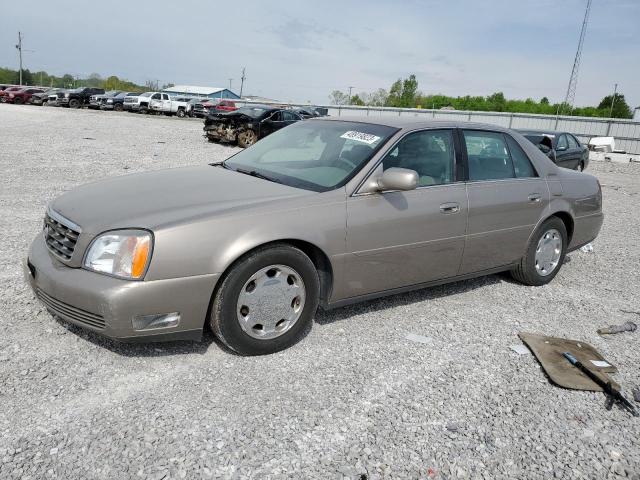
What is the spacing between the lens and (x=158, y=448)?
2.58 meters

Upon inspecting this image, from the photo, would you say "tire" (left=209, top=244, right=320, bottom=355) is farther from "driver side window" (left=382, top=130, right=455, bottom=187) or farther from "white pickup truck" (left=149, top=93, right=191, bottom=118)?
"white pickup truck" (left=149, top=93, right=191, bottom=118)

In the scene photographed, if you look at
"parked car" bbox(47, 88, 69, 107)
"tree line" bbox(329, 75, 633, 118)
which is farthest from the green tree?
"parked car" bbox(47, 88, 69, 107)

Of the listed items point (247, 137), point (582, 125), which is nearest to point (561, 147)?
point (247, 137)

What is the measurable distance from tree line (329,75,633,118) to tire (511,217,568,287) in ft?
196

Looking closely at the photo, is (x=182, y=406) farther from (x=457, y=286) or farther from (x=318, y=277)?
(x=457, y=286)

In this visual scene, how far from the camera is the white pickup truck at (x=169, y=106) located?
38.9m

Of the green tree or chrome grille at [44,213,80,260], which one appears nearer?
chrome grille at [44,213,80,260]

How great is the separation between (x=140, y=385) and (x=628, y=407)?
9.36 feet

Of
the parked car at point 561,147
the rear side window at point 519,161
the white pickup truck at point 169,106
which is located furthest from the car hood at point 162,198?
the white pickup truck at point 169,106

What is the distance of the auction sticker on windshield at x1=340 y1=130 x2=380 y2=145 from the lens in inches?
163

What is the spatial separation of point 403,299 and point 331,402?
5.98 feet

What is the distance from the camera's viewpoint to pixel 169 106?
129 feet

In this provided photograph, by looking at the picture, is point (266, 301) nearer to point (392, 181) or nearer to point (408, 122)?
point (392, 181)

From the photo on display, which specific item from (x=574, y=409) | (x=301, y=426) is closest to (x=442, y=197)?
(x=574, y=409)
